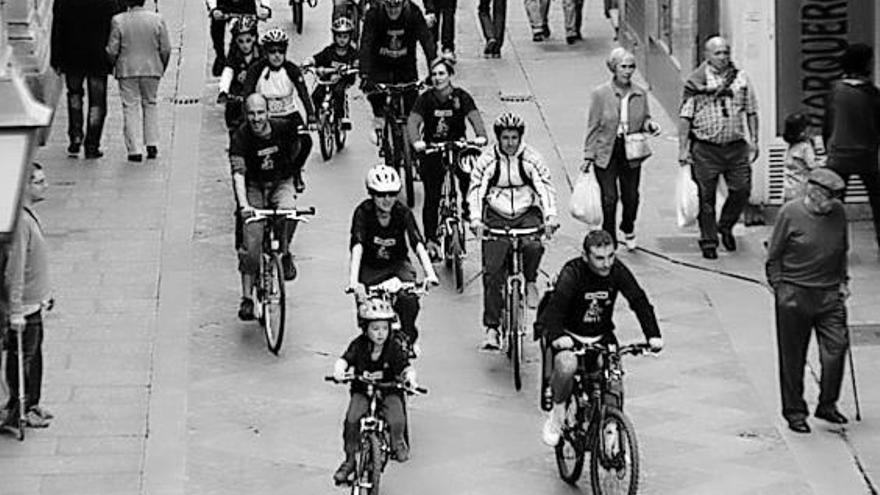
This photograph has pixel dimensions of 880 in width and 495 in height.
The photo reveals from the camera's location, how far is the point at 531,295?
17.5 m

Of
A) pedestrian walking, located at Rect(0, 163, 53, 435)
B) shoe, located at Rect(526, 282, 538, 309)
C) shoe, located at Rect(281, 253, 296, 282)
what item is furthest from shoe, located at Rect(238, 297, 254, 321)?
pedestrian walking, located at Rect(0, 163, 53, 435)

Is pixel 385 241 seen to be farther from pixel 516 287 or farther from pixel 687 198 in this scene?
pixel 687 198

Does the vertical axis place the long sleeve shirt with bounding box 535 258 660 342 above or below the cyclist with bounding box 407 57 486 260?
below

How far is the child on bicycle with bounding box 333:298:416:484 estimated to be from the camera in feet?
46.9

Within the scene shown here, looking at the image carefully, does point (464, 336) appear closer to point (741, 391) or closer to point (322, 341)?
point (322, 341)

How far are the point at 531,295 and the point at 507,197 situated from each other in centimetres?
72

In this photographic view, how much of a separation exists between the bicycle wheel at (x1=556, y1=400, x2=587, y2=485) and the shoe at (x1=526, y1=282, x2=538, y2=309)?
2175mm

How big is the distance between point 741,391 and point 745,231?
4.53 m

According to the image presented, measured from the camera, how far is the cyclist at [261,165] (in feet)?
59.1

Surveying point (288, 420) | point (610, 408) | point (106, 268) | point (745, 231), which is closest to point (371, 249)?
point (288, 420)

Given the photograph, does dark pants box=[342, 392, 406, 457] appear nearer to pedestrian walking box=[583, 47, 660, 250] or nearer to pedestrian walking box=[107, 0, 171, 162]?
pedestrian walking box=[583, 47, 660, 250]

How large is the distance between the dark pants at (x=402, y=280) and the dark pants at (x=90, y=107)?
7.61m

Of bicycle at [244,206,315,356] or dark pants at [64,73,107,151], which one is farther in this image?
dark pants at [64,73,107,151]

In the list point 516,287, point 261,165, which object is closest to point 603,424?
point 516,287
